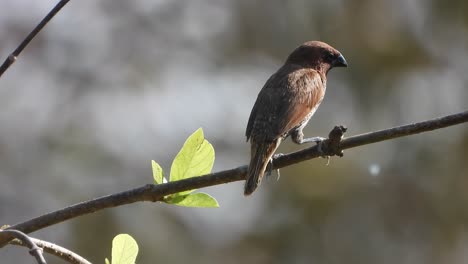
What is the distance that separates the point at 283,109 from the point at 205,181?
2634 millimetres

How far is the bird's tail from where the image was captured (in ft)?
13.3

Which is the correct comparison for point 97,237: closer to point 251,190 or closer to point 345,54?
point 345,54

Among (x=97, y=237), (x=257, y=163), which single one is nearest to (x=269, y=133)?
(x=257, y=163)

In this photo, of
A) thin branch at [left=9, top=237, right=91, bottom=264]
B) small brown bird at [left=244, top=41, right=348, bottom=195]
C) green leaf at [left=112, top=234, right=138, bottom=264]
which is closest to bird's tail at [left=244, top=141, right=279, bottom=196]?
small brown bird at [left=244, top=41, right=348, bottom=195]

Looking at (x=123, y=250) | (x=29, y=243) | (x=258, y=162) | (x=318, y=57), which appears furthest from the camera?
(x=318, y=57)

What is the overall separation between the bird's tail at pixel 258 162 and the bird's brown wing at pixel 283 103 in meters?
0.07

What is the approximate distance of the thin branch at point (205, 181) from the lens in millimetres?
2363

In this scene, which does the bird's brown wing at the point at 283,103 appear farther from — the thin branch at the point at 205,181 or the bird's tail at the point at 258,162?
the thin branch at the point at 205,181

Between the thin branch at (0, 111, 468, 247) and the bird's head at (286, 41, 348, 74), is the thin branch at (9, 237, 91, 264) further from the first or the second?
the bird's head at (286, 41, 348, 74)

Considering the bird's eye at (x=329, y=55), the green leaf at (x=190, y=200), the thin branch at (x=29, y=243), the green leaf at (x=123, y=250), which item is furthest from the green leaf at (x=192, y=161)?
the bird's eye at (x=329, y=55)

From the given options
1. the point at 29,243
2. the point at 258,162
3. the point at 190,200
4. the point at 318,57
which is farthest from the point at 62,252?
the point at 318,57

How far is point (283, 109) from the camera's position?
5230 millimetres

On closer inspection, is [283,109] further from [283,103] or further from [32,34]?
[32,34]

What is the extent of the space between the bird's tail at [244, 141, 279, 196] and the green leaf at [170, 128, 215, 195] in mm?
899
